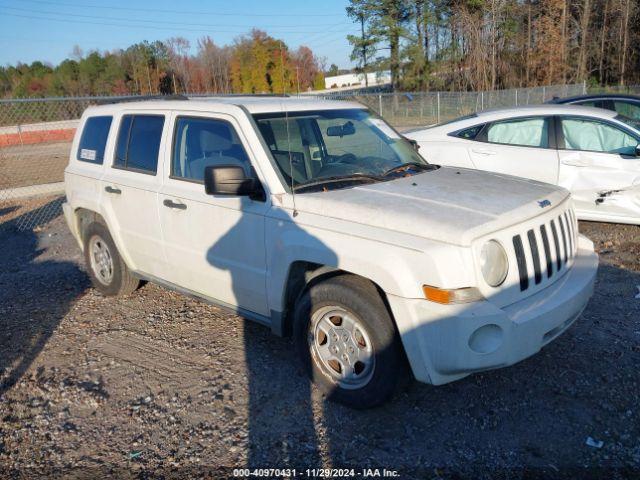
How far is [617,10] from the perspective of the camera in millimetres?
43344

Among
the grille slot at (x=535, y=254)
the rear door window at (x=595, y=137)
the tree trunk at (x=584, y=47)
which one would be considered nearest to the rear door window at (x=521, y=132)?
the rear door window at (x=595, y=137)

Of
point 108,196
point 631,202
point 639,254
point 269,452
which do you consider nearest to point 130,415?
point 269,452

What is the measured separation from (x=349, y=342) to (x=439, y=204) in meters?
1.05

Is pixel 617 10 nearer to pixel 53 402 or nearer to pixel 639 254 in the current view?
pixel 639 254

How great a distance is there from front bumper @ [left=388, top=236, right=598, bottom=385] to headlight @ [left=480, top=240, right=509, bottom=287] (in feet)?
0.51

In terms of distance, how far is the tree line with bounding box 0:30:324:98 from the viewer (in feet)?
174

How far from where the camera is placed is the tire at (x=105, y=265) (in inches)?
228

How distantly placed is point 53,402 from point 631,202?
6.57 metres

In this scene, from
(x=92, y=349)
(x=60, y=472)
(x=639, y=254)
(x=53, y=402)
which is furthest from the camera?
(x=639, y=254)

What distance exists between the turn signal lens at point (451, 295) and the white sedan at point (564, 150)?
4.75 m

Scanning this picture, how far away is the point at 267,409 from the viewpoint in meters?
3.88

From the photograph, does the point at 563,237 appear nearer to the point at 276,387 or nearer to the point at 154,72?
the point at 276,387

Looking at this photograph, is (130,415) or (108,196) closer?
(130,415)

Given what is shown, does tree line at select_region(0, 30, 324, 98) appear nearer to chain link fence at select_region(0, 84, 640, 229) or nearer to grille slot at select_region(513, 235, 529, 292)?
chain link fence at select_region(0, 84, 640, 229)
